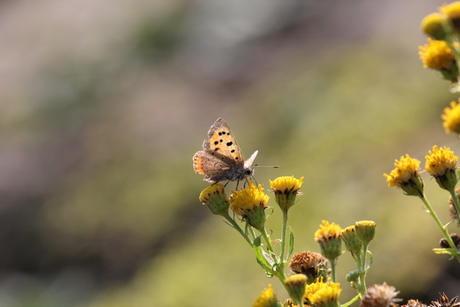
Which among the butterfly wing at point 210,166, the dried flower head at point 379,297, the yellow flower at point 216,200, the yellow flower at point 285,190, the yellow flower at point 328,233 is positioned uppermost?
the butterfly wing at point 210,166

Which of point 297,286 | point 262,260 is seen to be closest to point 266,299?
point 297,286

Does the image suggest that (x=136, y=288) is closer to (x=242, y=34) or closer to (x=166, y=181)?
(x=166, y=181)

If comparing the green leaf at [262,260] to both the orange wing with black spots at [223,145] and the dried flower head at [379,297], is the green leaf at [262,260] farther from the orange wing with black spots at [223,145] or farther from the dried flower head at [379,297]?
the orange wing with black spots at [223,145]

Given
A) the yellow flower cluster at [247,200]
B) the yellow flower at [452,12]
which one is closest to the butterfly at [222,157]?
the yellow flower cluster at [247,200]

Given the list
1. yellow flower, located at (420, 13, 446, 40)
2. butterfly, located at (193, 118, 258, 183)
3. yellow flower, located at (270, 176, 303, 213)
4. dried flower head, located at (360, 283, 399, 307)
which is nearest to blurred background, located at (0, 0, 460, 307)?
butterfly, located at (193, 118, 258, 183)

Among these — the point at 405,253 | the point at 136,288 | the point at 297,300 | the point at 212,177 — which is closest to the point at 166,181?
the point at 136,288

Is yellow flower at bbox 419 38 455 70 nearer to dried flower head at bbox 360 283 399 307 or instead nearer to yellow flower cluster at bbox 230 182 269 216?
yellow flower cluster at bbox 230 182 269 216
